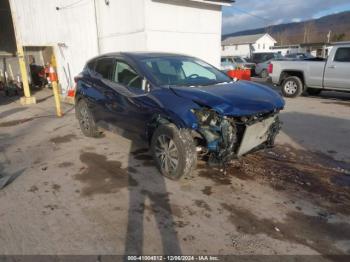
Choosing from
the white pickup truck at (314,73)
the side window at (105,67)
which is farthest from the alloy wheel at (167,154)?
the white pickup truck at (314,73)

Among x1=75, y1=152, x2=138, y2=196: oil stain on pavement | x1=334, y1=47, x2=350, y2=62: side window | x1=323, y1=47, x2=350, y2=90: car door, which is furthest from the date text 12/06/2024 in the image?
x1=334, y1=47, x2=350, y2=62: side window

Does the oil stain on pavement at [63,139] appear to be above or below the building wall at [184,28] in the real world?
below

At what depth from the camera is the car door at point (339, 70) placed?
416 inches

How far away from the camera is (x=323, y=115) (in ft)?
29.1

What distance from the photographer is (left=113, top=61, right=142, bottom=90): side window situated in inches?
194

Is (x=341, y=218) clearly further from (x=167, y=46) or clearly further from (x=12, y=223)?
(x=167, y=46)

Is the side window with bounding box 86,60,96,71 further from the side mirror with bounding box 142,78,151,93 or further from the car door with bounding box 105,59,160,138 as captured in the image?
the side mirror with bounding box 142,78,151,93

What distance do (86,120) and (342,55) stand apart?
8923 mm

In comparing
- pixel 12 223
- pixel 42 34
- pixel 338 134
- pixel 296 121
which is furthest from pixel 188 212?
pixel 42 34

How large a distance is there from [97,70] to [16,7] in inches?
331

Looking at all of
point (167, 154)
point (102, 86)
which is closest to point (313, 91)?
point (102, 86)

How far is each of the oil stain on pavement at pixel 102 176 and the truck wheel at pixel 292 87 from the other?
8901 mm

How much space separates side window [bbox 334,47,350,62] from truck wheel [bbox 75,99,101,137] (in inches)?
341

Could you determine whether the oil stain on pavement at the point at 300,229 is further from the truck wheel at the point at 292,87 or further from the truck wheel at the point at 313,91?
the truck wheel at the point at 313,91
